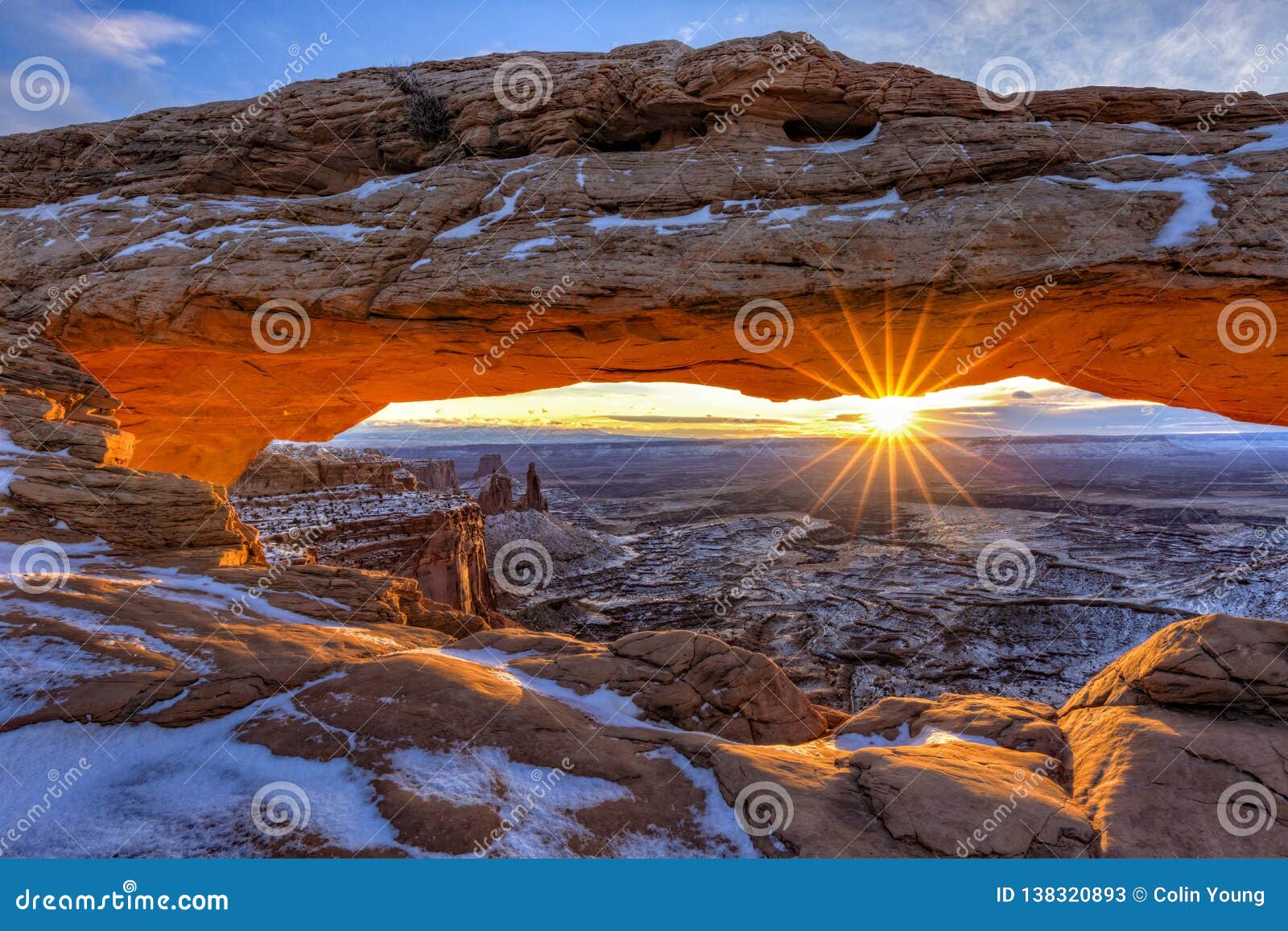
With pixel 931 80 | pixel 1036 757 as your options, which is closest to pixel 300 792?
pixel 1036 757

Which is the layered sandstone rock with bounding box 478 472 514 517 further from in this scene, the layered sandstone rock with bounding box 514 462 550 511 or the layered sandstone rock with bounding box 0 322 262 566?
the layered sandstone rock with bounding box 0 322 262 566

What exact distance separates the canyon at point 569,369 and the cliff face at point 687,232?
99 millimetres

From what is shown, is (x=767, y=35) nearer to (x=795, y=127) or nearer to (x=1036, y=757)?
(x=795, y=127)

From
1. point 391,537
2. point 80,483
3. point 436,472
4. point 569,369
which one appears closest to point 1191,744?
point 569,369

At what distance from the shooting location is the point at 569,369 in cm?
1461

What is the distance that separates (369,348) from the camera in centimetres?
1313

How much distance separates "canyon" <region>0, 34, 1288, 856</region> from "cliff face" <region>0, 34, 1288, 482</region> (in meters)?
0.10

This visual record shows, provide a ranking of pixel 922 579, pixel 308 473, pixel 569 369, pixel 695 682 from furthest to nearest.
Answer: pixel 922 579 < pixel 308 473 < pixel 569 369 < pixel 695 682

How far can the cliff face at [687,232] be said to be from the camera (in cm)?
1070

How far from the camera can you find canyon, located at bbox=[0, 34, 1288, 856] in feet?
15.4

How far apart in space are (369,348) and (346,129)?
6.80m

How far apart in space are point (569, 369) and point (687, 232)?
16.0 feet

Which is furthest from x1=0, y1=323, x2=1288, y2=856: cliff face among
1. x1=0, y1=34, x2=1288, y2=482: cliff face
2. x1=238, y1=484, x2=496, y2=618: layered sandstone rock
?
x1=238, y1=484, x2=496, y2=618: layered sandstone rock

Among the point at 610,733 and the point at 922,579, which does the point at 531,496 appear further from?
the point at 610,733
